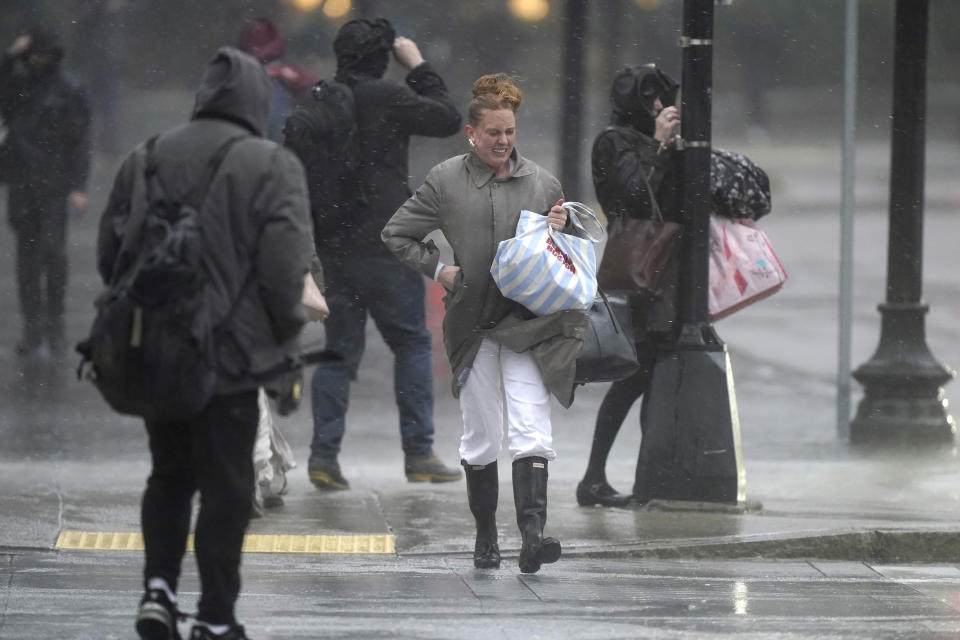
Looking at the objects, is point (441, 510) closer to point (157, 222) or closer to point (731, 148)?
point (157, 222)

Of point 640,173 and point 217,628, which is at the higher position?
point 640,173

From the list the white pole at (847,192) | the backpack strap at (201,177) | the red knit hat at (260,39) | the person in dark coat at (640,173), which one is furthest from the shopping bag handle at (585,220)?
the red knit hat at (260,39)

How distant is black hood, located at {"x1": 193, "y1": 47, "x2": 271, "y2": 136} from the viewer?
5574mm

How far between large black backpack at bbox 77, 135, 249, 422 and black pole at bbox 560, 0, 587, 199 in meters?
6.78

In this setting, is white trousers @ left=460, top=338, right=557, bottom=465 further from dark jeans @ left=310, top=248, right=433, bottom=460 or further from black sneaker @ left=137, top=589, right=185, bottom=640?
black sneaker @ left=137, top=589, right=185, bottom=640

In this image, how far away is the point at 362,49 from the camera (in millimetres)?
8992

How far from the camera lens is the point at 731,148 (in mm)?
12391

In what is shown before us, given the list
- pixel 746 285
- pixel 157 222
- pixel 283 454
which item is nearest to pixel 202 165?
pixel 157 222

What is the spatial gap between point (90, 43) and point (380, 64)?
2999 millimetres

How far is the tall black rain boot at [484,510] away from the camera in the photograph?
23.9 ft

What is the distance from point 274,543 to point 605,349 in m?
1.50

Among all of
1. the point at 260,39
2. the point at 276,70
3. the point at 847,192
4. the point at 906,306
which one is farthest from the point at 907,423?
the point at 260,39

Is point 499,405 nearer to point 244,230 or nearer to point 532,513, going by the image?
point 532,513

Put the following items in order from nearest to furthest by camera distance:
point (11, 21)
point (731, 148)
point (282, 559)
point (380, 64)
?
1. point (282, 559)
2. point (380, 64)
3. point (11, 21)
4. point (731, 148)
